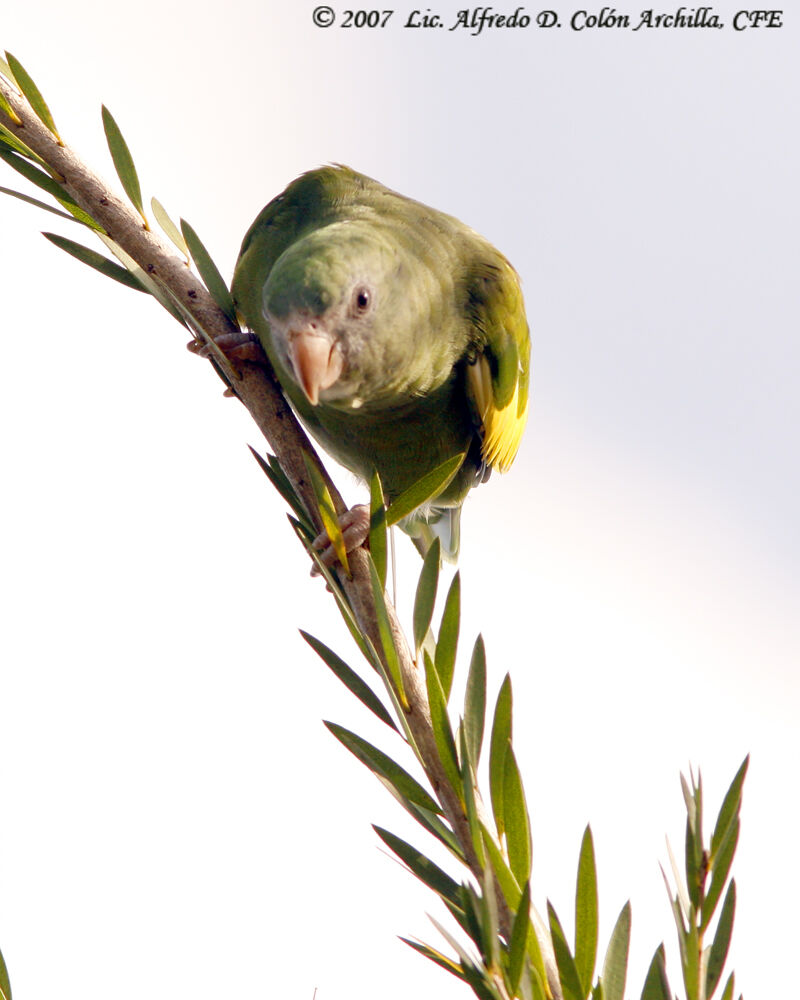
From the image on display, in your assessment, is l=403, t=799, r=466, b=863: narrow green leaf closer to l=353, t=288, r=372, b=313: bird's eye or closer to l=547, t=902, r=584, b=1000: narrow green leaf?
l=547, t=902, r=584, b=1000: narrow green leaf

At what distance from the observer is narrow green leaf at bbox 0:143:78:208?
140cm

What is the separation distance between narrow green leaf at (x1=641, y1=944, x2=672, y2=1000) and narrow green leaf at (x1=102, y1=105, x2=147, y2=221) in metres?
1.24

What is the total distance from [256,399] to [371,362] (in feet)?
3.84

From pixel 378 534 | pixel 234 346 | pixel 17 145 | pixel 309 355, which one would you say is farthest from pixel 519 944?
pixel 309 355

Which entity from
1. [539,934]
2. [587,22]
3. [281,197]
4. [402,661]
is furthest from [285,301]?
[587,22]

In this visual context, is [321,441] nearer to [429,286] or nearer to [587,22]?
[429,286]

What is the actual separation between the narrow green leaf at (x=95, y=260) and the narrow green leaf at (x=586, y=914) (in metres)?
1.00

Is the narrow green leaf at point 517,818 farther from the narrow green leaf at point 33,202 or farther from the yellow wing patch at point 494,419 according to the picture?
the yellow wing patch at point 494,419

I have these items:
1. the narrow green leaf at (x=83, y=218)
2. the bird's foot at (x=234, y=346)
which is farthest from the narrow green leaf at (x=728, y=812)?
the narrow green leaf at (x=83, y=218)

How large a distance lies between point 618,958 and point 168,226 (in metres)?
1.32

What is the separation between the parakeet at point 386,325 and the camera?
8.10 feet

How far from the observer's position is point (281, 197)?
322 cm

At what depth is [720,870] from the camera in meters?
0.73

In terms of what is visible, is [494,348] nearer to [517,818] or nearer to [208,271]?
[208,271]
